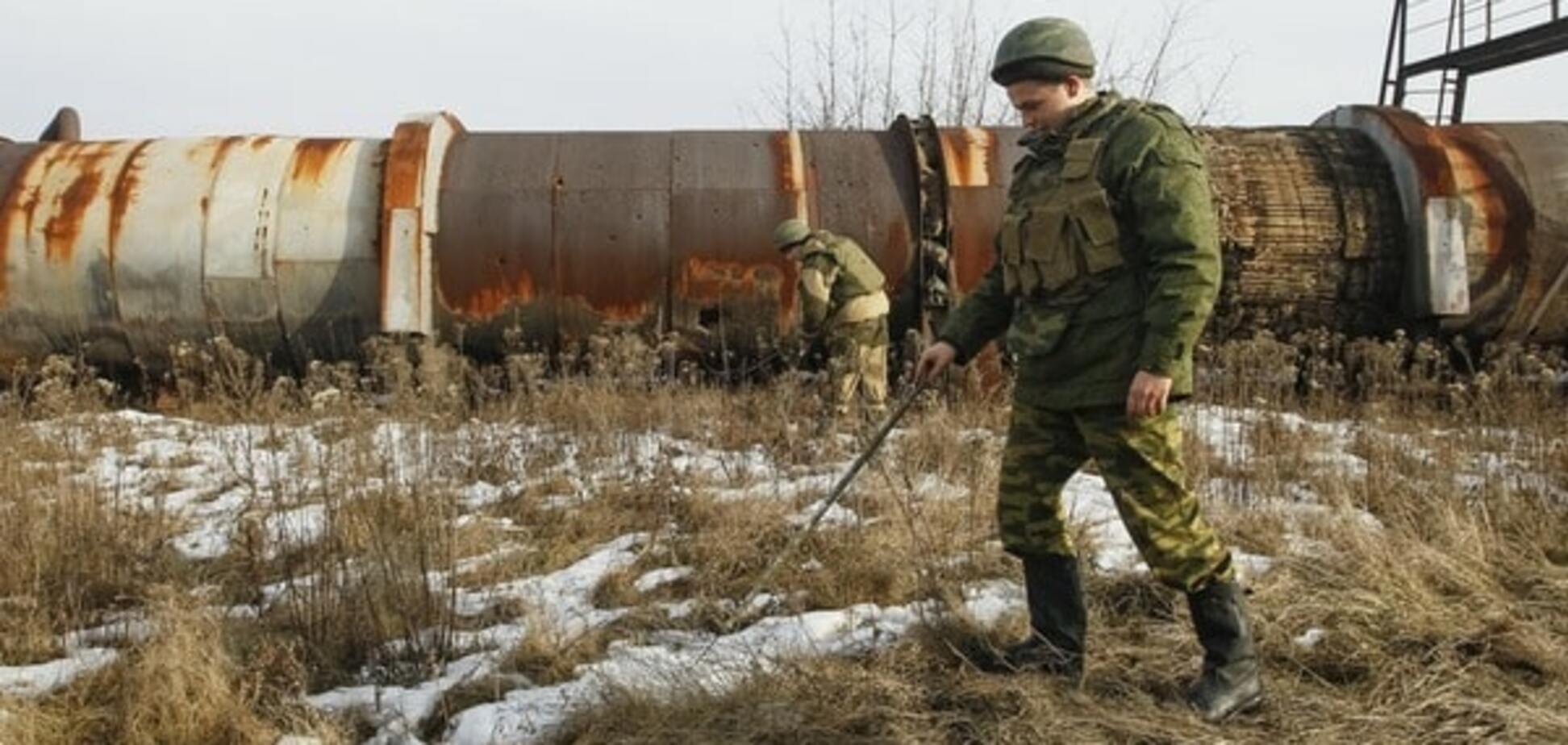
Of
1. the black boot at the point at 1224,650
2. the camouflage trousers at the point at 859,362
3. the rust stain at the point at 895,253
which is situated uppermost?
the rust stain at the point at 895,253

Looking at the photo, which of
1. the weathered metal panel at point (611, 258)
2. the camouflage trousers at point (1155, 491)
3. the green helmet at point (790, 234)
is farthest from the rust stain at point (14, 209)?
the camouflage trousers at point (1155, 491)

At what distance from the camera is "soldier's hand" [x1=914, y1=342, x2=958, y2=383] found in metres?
3.01

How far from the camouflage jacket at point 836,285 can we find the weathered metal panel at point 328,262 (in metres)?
2.39

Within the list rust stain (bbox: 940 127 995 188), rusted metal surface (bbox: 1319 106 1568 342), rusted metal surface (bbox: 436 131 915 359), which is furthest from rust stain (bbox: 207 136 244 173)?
rusted metal surface (bbox: 1319 106 1568 342)

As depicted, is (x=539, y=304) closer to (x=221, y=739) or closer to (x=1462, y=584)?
(x=221, y=739)

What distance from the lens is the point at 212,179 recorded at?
22.4ft

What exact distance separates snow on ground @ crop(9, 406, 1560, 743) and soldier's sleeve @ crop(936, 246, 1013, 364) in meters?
0.82

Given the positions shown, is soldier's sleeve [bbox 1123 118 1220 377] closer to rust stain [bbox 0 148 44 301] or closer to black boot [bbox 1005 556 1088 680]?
black boot [bbox 1005 556 1088 680]

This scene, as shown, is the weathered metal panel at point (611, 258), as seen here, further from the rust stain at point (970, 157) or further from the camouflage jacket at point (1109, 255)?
the camouflage jacket at point (1109, 255)

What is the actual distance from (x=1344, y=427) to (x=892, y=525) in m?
3.01

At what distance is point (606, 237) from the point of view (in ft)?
21.9

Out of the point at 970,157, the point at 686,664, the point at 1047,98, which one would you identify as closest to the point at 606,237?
the point at 970,157

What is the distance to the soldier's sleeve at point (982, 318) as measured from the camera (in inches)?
120

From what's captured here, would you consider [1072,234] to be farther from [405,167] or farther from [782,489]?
[405,167]
